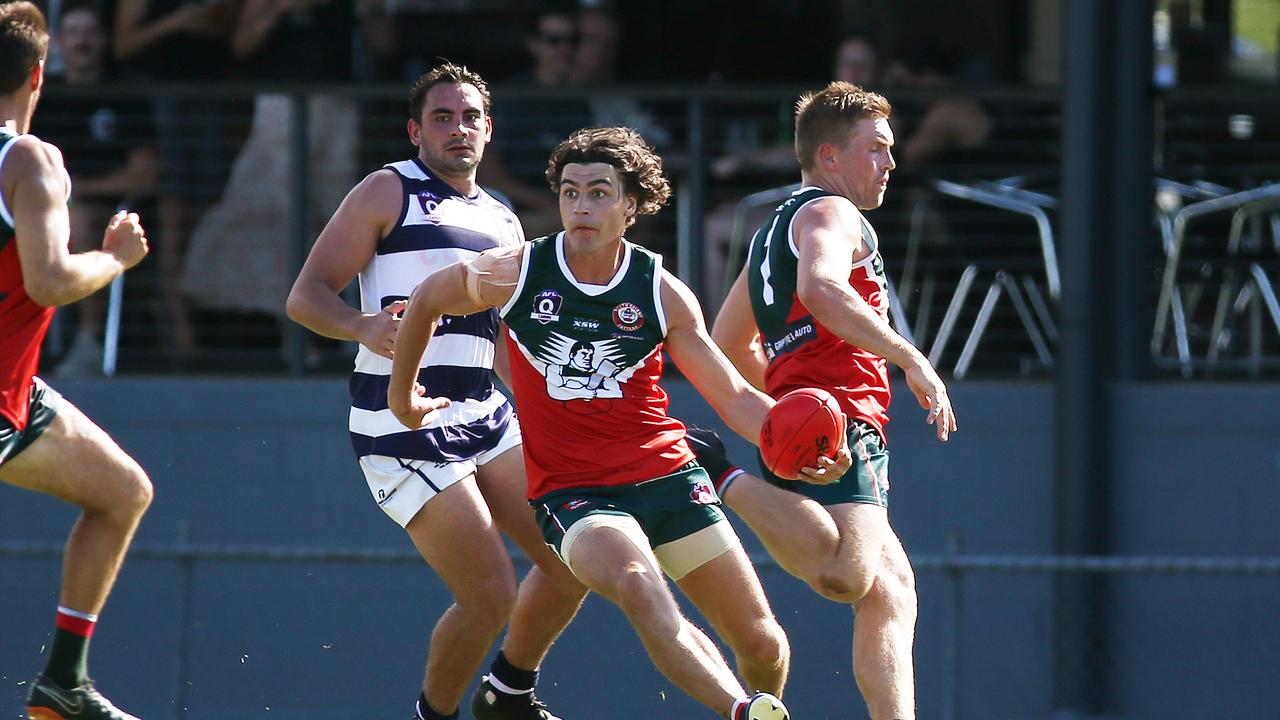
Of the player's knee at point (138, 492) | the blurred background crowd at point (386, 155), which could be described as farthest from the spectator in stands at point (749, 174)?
the player's knee at point (138, 492)

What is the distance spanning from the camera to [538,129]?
9.86 metres

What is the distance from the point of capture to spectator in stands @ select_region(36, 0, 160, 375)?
978cm

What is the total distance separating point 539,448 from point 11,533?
5.09 m

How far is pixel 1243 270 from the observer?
30.8 ft

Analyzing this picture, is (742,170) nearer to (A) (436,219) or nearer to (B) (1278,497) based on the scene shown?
(B) (1278,497)

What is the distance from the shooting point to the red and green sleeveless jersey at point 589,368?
5.53 meters

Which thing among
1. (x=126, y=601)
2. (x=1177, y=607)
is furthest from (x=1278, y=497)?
(x=126, y=601)

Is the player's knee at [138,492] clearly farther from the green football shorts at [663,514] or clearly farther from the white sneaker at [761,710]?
the white sneaker at [761,710]

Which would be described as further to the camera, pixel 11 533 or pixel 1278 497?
pixel 11 533

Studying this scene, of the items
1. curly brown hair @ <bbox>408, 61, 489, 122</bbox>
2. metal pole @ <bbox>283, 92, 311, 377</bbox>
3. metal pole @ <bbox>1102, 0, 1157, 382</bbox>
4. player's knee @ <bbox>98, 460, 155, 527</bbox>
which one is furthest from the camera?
metal pole @ <bbox>283, 92, 311, 377</bbox>

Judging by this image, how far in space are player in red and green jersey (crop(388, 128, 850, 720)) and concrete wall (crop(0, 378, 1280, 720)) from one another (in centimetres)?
353

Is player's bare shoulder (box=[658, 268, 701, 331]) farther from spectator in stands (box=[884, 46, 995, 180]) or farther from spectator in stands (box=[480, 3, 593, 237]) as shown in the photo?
spectator in stands (box=[884, 46, 995, 180])

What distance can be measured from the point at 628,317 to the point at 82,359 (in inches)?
205

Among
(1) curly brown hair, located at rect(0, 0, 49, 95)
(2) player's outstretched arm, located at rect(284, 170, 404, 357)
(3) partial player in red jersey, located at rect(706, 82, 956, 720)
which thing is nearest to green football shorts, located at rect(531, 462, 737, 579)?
(3) partial player in red jersey, located at rect(706, 82, 956, 720)
